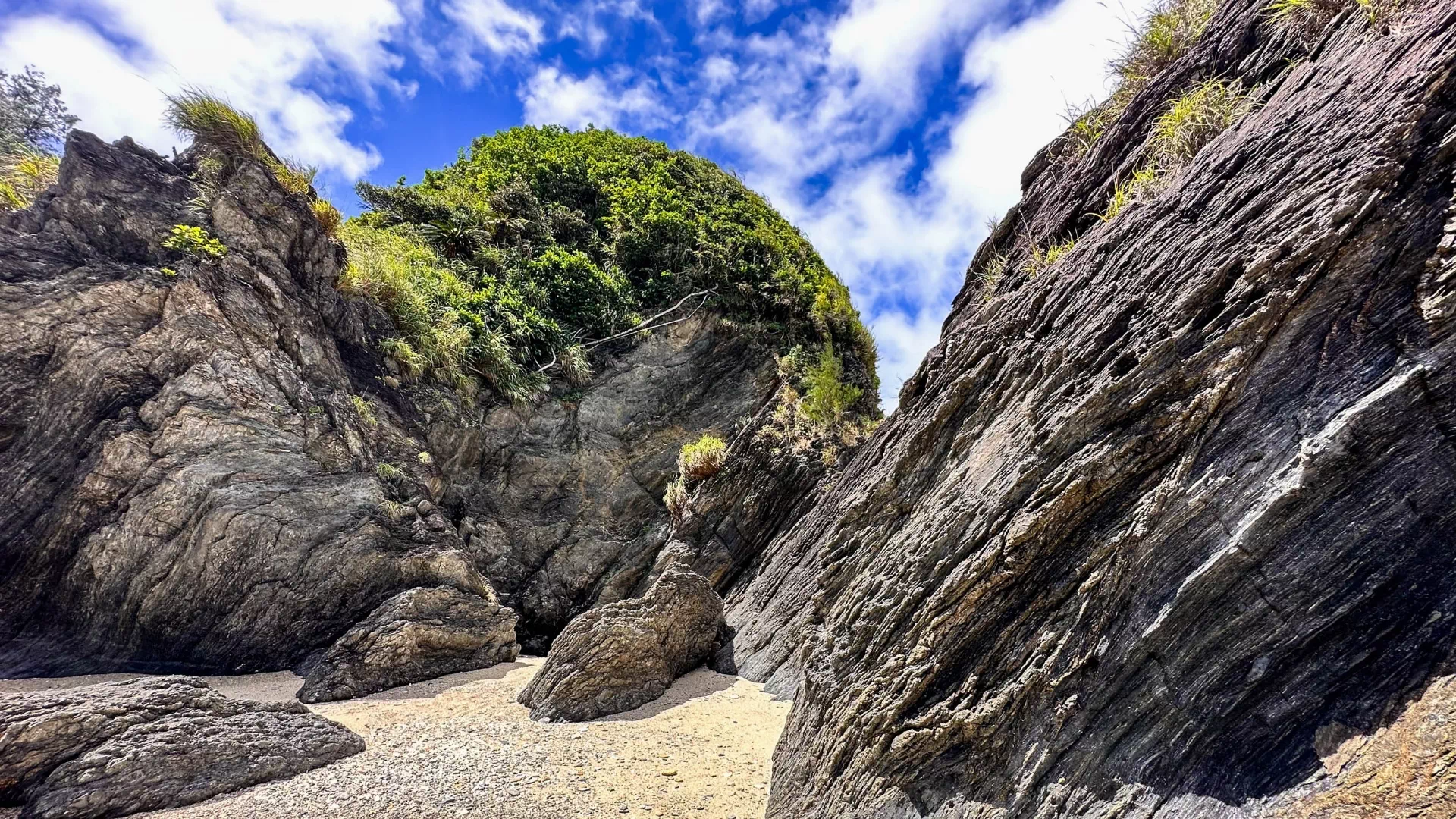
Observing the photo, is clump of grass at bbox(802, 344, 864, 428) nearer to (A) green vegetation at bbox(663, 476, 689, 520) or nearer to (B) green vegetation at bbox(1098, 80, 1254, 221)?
(A) green vegetation at bbox(663, 476, 689, 520)

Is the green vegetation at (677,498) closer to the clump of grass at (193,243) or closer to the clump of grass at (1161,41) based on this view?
the clump of grass at (193,243)

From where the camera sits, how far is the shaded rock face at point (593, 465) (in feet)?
39.4

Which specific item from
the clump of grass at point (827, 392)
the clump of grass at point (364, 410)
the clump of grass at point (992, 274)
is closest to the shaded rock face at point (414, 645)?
the clump of grass at point (364, 410)

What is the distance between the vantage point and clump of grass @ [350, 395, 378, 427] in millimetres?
10250

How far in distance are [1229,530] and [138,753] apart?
25.8ft

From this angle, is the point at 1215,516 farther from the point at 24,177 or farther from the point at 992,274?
the point at 24,177

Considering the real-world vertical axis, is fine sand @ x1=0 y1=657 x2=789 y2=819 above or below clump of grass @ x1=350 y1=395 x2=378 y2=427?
below

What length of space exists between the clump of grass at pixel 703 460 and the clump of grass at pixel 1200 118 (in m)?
8.83

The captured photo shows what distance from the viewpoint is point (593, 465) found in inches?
540

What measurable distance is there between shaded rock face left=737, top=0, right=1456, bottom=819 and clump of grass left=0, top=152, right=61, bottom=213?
1275 centimetres

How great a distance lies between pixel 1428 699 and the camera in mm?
2441

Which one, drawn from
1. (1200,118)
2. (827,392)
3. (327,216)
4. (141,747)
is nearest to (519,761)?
(141,747)

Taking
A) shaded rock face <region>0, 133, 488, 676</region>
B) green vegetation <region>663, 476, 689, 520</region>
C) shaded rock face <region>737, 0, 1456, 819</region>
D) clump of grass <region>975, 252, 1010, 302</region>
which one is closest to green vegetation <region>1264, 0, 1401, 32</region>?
shaded rock face <region>737, 0, 1456, 819</region>

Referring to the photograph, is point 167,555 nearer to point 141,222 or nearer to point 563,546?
point 141,222
